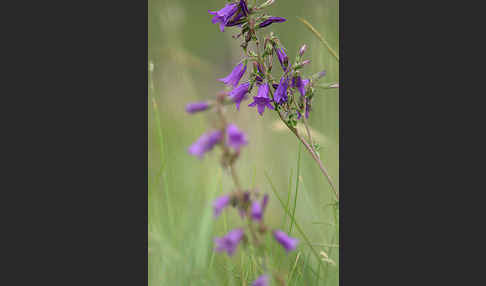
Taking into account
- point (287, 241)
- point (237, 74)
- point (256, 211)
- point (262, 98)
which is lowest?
point (287, 241)

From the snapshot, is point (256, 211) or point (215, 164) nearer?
point (256, 211)

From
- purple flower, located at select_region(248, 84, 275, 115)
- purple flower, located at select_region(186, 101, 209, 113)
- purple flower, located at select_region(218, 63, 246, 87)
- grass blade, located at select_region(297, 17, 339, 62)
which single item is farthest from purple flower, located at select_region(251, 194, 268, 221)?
grass blade, located at select_region(297, 17, 339, 62)

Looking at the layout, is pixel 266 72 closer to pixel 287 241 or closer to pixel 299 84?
pixel 299 84

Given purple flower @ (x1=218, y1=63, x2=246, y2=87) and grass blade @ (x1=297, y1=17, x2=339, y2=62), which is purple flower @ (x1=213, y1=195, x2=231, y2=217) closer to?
purple flower @ (x1=218, y1=63, x2=246, y2=87)

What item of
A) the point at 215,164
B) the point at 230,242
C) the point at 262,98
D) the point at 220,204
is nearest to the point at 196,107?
the point at 220,204

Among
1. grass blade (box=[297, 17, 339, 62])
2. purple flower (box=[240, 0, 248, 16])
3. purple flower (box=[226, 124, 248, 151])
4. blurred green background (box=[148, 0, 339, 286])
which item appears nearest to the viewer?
purple flower (box=[226, 124, 248, 151])
